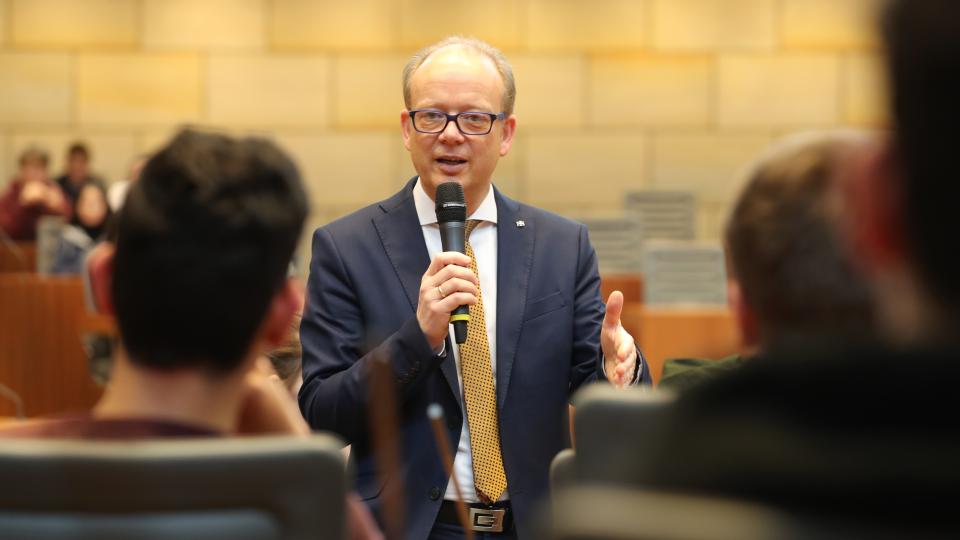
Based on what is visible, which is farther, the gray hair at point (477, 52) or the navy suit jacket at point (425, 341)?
the gray hair at point (477, 52)

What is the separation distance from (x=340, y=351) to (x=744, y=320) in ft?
4.94

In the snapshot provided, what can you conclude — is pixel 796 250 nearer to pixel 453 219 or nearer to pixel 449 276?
pixel 449 276

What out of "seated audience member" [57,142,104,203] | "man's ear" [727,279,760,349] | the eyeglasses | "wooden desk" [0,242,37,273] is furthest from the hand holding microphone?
"seated audience member" [57,142,104,203]

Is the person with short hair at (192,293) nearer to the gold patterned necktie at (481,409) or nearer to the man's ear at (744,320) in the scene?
the man's ear at (744,320)

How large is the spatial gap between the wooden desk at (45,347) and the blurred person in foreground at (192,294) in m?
6.07

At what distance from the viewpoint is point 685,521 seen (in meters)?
0.98

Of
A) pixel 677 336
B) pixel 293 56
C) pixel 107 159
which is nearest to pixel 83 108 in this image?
pixel 107 159

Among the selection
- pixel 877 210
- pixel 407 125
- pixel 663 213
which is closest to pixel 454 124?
pixel 407 125

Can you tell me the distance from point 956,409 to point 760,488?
0.15 metres

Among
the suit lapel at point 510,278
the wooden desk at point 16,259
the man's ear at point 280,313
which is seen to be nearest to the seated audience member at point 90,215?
the wooden desk at point 16,259

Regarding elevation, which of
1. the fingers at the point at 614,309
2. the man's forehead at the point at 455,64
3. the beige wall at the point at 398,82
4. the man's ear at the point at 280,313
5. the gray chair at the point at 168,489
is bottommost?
the gray chair at the point at 168,489

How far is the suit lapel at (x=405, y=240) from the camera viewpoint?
273 cm

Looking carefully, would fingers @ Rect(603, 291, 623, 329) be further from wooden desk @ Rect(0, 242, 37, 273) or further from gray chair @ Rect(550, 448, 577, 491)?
wooden desk @ Rect(0, 242, 37, 273)

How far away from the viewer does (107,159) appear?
1148cm
